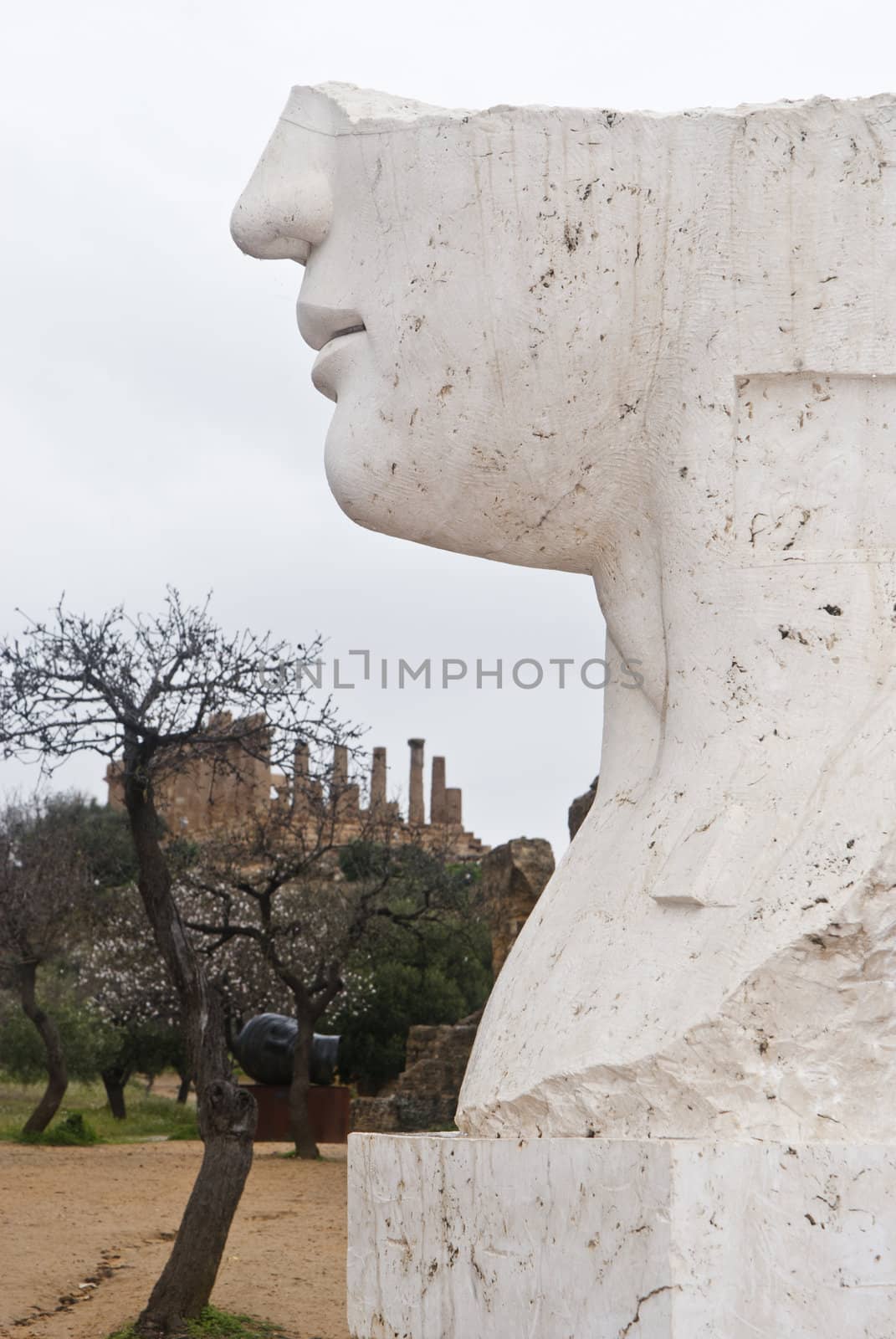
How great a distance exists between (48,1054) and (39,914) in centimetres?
173

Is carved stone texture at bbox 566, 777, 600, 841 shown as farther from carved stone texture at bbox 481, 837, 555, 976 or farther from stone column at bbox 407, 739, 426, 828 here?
stone column at bbox 407, 739, 426, 828

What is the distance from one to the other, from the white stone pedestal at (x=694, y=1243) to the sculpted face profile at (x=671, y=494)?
0.08m

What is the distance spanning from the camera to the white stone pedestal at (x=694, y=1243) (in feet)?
5.41

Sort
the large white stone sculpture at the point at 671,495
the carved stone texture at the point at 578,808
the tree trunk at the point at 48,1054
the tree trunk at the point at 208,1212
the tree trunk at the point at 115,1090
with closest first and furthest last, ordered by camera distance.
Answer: the large white stone sculpture at the point at 671,495, the tree trunk at the point at 208,1212, the carved stone texture at the point at 578,808, the tree trunk at the point at 48,1054, the tree trunk at the point at 115,1090

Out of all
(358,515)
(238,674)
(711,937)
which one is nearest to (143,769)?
(238,674)

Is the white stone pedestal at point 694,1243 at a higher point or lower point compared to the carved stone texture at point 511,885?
lower

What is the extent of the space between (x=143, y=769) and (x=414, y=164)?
7061 millimetres

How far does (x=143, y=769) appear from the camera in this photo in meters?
8.88

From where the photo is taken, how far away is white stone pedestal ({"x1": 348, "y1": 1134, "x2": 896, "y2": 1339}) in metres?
1.65

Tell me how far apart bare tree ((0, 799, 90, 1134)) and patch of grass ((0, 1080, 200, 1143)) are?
0.74 meters

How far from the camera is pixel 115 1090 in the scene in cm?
2123

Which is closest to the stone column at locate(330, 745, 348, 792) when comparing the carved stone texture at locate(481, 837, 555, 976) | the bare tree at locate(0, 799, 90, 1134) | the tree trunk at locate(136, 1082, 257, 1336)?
the carved stone texture at locate(481, 837, 555, 976)

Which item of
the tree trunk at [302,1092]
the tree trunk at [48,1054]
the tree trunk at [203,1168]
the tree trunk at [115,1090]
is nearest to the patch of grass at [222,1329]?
the tree trunk at [203,1168]

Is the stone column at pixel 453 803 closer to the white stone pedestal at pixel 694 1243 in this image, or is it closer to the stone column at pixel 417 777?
the stone column at pixel 417 777
